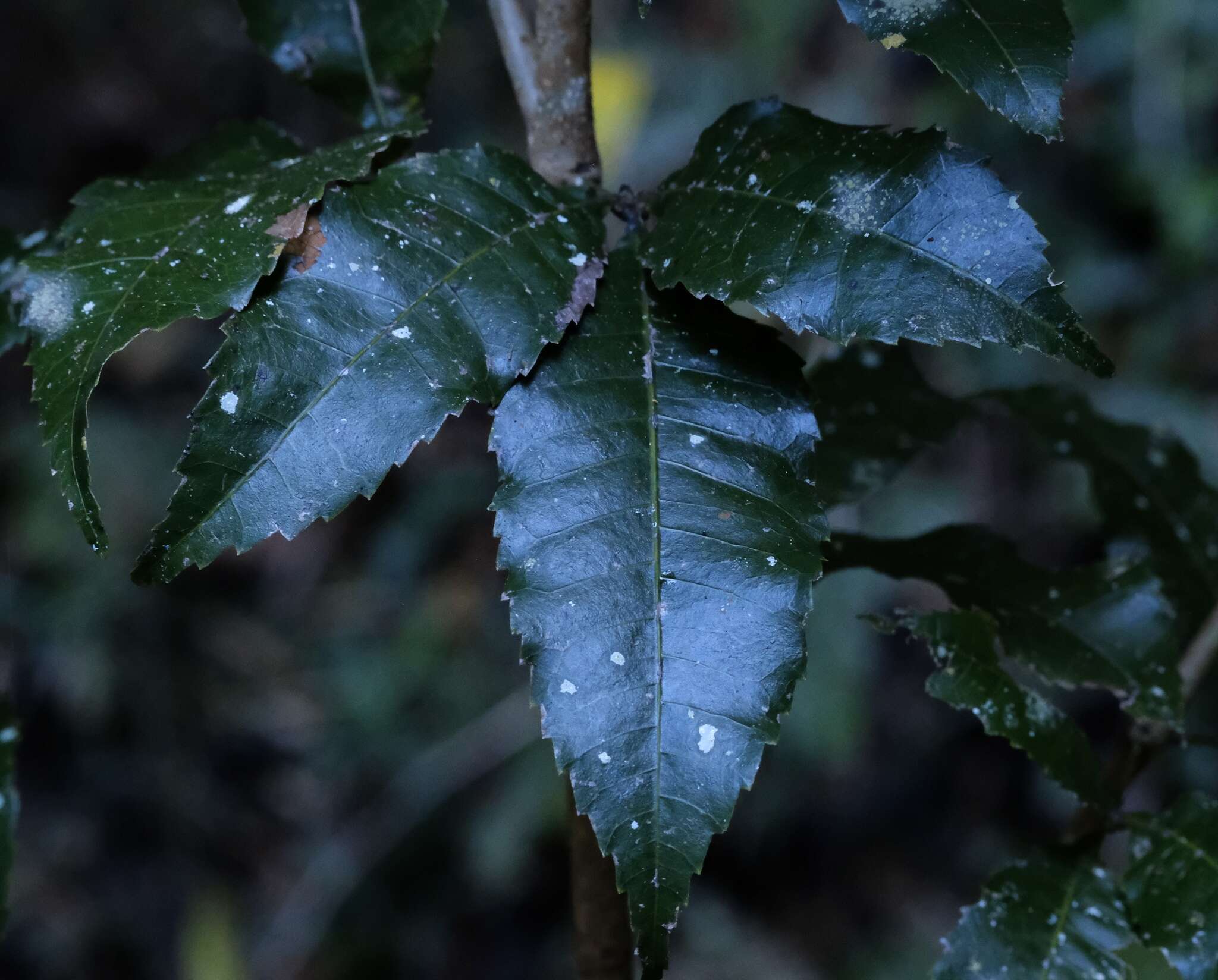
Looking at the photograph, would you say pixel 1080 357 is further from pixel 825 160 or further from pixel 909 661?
pixel 909 661

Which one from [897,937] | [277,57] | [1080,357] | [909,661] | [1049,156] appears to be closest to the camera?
[1080,357]

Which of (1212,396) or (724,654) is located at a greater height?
(724,654)

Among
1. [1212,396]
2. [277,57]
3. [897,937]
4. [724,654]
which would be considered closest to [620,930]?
[724,654]

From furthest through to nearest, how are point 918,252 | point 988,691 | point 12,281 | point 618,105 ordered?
point 618,105 < point 12,281 < point 988,691 < point 918,252

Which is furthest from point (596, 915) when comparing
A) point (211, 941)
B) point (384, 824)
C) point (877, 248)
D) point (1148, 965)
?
point (211, 941)

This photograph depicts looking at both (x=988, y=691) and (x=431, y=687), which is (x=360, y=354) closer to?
(x=988, y=691)

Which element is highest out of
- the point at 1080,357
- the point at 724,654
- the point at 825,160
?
the point at 825,160

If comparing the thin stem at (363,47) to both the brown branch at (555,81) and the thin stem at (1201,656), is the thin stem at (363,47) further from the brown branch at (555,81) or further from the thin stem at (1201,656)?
the thin stem at (1201,656)

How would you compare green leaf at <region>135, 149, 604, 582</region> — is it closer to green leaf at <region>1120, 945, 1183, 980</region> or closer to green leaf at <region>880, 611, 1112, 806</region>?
green leaf at <region>880, 611, 1112, 806</region>
